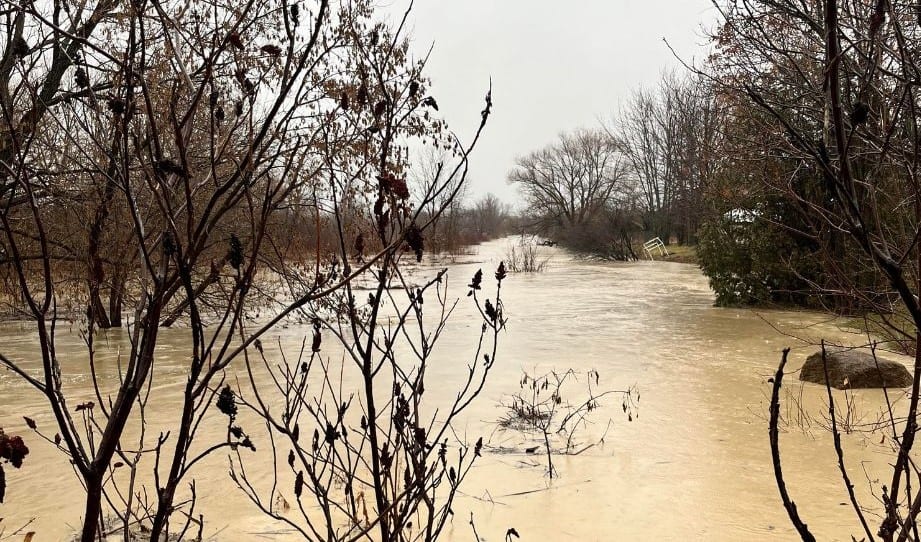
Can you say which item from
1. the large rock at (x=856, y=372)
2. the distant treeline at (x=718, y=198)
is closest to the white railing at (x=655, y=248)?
the distant treeline at (x=718, y=198)

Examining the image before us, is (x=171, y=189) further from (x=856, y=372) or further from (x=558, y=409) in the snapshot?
(x=856, y=372)

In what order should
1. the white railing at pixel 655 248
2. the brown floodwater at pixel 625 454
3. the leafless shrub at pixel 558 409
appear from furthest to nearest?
the white railing at pixel 655 248
the leafless shrub at pixel 558 409
the brown floodwater at pixel 625 454

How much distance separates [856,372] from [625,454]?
3.22 metres

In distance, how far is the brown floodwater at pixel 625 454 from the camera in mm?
3904

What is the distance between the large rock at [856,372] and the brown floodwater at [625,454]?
15 centimetres

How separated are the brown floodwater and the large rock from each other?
0.15 m

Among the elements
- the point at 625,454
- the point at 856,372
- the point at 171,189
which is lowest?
the point at 625,454

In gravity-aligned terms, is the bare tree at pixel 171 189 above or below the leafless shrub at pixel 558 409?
above

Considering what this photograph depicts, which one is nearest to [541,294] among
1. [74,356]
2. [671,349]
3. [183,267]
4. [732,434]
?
[671,349]

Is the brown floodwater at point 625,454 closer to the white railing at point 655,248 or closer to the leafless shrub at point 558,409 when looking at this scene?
the leafless shrub at point 558,409

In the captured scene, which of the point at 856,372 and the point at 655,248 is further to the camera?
the point at 655,248

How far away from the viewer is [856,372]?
271 inches

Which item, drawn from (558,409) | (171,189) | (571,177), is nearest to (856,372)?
(558,409)

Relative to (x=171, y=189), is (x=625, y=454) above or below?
below
